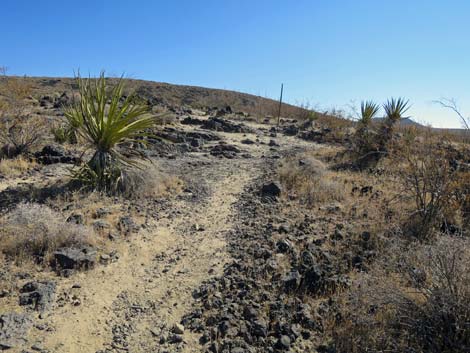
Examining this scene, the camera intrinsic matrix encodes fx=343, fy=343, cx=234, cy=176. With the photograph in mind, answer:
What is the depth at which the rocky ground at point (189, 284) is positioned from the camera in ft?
8.94

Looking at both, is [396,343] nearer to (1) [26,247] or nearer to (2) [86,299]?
(2) [86,299]

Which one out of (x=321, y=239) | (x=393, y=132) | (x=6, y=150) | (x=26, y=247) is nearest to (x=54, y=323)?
(x=26, y=247)

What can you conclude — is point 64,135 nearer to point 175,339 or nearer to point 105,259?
point 105,259

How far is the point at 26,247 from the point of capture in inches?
143

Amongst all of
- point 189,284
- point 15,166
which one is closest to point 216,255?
point 189,284

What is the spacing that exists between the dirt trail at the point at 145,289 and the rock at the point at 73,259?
0.12 meters

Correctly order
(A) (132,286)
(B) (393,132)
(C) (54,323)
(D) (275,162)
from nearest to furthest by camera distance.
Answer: (C) (54,323)
(A) (132,286)
(D) (275,162)
(B) (393,132)

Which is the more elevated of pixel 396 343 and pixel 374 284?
pixel 374 284

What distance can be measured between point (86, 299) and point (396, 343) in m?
2.62

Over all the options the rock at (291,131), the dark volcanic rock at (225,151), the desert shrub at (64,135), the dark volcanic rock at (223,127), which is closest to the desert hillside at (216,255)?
the desert shrub at (64,135)

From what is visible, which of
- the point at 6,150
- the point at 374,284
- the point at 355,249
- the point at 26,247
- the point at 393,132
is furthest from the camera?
the point at 393,132

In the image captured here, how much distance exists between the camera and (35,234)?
3721mm

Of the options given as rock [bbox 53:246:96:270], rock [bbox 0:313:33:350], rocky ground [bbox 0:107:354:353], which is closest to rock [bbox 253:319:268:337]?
rocky ground [bbox 0:107:354:353]

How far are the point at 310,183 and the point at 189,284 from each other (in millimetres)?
3829
